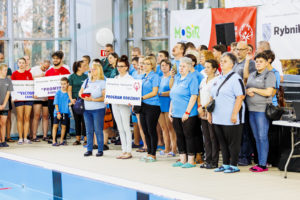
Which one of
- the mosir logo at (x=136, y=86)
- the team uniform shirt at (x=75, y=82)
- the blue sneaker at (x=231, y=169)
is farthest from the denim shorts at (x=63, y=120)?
the blue sneaker at (x=231, y=169)

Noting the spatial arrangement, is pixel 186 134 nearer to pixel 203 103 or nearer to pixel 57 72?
pixel 203 103

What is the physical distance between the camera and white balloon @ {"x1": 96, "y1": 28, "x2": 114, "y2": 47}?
1148 cm

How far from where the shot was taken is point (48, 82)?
9.35 m

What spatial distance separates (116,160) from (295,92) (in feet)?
8.88

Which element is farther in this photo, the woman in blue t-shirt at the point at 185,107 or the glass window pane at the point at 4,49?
the glass window pane at the point at 4,49

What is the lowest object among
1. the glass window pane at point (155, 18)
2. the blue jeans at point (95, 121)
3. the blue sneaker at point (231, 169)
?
the blue sneaker at point (231, 169)

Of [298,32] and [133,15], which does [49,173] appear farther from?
[133,15]

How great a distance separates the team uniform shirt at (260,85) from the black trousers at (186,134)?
2.50 feet

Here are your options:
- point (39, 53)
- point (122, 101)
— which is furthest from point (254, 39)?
point (39, 53)

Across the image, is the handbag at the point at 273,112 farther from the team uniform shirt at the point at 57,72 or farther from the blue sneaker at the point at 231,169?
the team uniform shirt at the point at 57,72

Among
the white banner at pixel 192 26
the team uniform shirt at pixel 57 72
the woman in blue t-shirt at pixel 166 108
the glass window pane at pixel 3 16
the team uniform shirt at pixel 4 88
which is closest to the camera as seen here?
the woman in blue t-shirt at pixel 166 108

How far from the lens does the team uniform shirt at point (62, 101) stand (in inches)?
359

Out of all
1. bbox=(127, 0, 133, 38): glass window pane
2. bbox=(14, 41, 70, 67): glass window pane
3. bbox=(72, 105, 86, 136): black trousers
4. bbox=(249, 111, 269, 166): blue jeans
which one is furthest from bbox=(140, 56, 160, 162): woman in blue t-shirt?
bbox=(14, 41, 70, 67): glass window pane

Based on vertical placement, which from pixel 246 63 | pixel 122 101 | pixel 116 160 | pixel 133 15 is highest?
pixel 133 15
